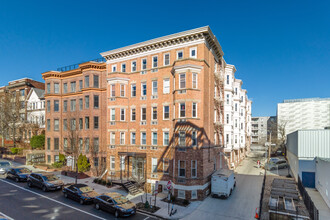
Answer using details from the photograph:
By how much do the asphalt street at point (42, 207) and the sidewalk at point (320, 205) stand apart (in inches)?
579

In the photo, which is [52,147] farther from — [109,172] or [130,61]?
[130,61]

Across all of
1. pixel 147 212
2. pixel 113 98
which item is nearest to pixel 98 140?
pixel 113 98

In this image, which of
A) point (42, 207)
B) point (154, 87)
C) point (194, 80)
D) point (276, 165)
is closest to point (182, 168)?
point (194, 80)

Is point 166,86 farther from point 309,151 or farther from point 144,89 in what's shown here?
point 309,151

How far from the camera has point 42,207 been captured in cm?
1727

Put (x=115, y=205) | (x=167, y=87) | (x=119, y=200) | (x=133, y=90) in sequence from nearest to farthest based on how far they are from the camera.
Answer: (x=115, y=205)
(x=119, y=200)
(x=167, y=87)
(x=133, y=90)

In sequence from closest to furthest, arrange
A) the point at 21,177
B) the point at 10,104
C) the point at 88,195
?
1. the point at 88,195
2. the point at 21,177
3. the point at 10,104

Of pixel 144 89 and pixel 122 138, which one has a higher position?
pixel 144 89

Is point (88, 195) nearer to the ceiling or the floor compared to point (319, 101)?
nearer to the floor

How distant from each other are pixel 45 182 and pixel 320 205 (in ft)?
93.6

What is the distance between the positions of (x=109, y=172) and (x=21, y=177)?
35.7 feet

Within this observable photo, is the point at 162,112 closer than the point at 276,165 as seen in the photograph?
Yes

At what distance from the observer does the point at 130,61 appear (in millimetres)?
26625

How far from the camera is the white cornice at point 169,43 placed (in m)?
21.5
